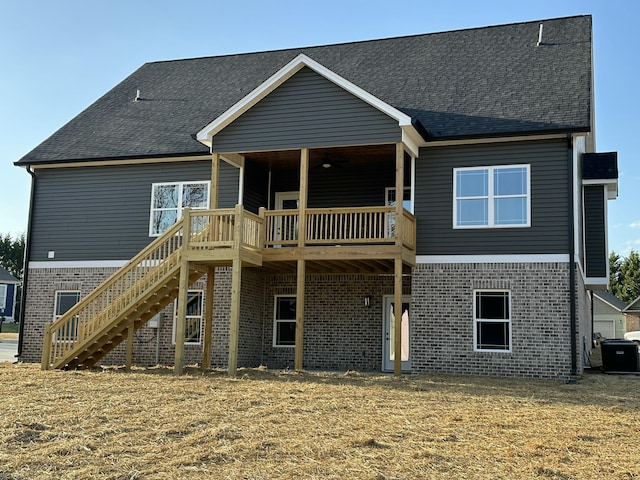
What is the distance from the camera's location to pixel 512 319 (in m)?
17.4

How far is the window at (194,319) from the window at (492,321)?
7.22 m

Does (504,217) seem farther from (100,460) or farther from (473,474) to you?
(100,460)

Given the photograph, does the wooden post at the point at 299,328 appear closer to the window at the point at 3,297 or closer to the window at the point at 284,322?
the window at the point at 284,322

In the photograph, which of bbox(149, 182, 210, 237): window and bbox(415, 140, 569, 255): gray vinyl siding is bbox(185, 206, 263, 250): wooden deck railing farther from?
bbox(415, 140, 569, 255): gray vinyl siding

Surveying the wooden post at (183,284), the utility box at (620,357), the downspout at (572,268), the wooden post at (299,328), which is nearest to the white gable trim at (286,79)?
the wooden post at (183,284)

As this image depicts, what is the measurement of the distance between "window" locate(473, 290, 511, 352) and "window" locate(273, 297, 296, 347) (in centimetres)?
532

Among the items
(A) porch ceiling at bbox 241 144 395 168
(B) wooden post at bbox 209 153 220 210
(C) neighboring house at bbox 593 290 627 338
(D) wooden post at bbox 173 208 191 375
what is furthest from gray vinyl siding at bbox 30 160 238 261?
(C) neighboring house at bbox 593 290 627 338

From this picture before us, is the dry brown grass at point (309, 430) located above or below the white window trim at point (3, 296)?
below

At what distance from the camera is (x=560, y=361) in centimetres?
1689

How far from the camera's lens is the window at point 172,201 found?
2052 centimetres

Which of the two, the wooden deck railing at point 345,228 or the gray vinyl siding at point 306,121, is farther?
the gray vinyl siding at point 306,121

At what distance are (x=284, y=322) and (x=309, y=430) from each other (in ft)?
36.7

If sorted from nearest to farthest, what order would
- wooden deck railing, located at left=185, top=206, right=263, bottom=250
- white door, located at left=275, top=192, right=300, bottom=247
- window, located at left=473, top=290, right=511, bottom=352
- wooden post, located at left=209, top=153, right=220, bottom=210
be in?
wooden deck railing, located at left=185, top=206, right=263, bottom=250 → window, located at left=473, top=290, right=511, bottom=352 → wooden post, located at left=209, top=153, right=220, bottom=210 → white door, located at left=275, top=192, right=300, bottom=247

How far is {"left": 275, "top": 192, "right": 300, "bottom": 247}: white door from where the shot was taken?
65.3 feet
